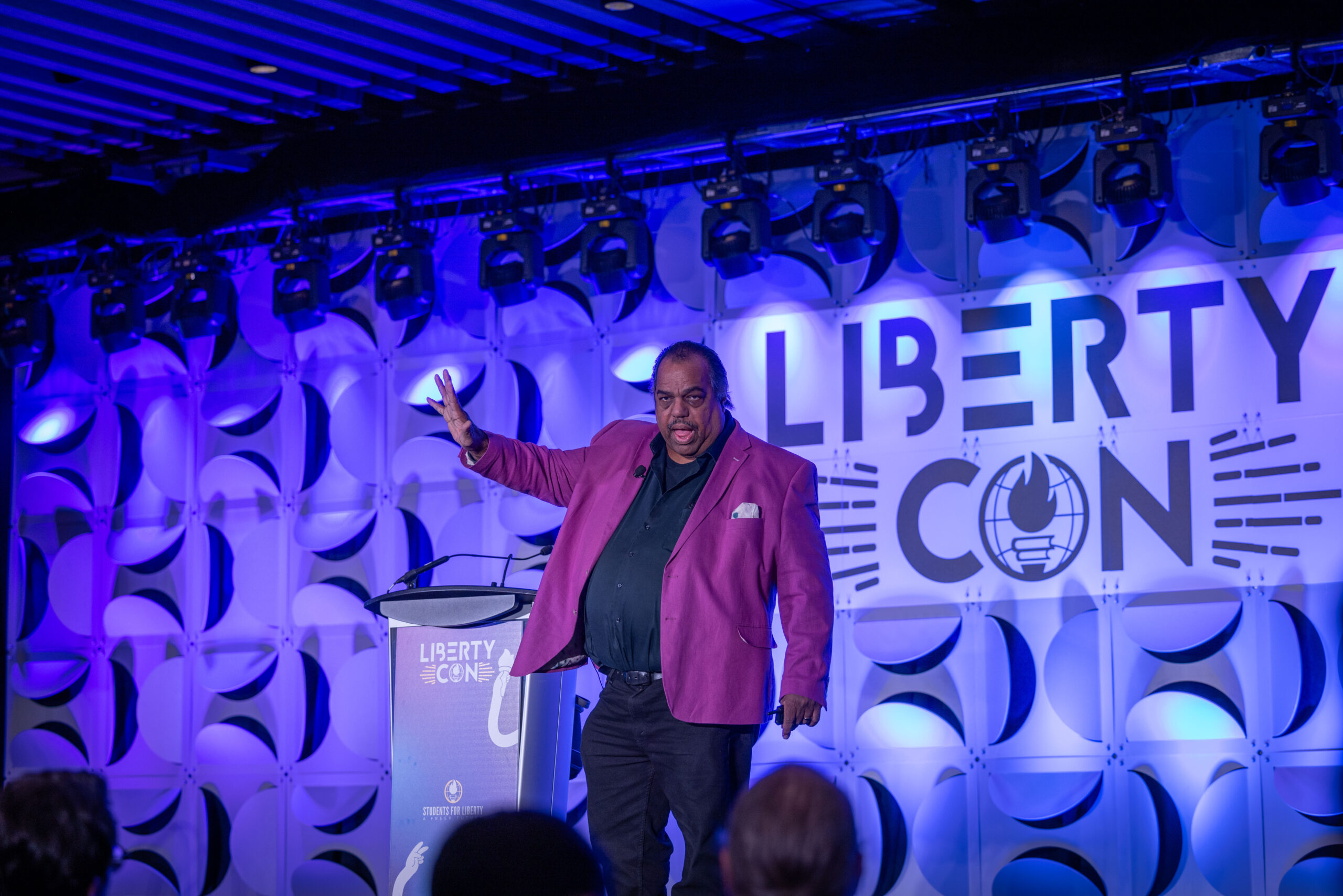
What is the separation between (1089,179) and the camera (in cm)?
585

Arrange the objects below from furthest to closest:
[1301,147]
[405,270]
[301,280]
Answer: [301,280], [405,270], [1301,147]

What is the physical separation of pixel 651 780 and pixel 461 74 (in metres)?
3.28

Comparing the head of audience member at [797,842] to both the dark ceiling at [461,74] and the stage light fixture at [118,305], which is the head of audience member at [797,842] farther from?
the stage light fixture at [118,305]

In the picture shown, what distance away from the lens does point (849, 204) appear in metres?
5.81

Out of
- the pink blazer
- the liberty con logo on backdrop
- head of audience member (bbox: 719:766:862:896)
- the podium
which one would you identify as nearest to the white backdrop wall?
the liberty con logo on backdrop

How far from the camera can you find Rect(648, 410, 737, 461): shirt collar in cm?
399

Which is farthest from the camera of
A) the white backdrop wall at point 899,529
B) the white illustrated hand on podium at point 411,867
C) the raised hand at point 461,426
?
the white backdrop wall at point 899,529

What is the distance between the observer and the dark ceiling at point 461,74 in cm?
519

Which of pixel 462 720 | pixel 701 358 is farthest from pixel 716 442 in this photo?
pixel 462 720

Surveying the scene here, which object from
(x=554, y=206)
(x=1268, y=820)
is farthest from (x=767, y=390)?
(x=1268, y=820)

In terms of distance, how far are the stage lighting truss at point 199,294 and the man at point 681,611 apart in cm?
312

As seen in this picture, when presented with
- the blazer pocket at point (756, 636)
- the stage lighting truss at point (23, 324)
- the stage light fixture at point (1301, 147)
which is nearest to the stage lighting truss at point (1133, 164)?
the stage light fixture at point (1301, 147)

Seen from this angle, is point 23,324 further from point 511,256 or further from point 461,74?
point 461,74

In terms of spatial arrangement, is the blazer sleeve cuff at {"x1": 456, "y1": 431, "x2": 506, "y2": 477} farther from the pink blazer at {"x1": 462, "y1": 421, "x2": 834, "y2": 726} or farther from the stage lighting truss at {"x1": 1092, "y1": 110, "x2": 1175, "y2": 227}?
the stage lighting truss at {"x1": 1092, "y1": 110, "x2": 1175, "y2": 227}
